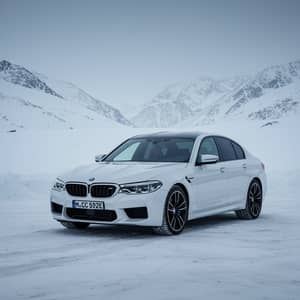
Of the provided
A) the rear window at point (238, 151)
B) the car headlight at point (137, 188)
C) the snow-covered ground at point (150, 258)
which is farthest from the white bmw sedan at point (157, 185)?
the snow-covered ground at point (150, 258)

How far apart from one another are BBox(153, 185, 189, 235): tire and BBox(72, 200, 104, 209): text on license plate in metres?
0.85

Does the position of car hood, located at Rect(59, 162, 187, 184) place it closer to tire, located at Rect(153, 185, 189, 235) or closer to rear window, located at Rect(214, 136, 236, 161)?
tire, located at Rect(153, 185, 189, 235)

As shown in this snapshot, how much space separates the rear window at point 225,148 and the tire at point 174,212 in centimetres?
184

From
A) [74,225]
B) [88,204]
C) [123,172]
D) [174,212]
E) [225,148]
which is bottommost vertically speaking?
[74,225]

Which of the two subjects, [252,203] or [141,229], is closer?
[141,229]

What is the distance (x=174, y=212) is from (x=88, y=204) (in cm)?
121

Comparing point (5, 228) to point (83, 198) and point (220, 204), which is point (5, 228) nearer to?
point (83, 198)

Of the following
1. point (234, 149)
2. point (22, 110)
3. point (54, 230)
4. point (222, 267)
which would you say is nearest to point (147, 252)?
point (222, 267)

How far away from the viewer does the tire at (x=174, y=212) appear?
30.6 ft

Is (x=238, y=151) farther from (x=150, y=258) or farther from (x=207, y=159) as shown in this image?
(x=150, y=258)

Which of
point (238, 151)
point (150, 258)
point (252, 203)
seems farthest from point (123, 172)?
point (252, 203)

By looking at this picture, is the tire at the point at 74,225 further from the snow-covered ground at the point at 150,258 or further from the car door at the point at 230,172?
the car door at the point at 230,172

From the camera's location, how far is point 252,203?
39.5 ft

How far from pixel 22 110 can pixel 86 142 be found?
161 m
